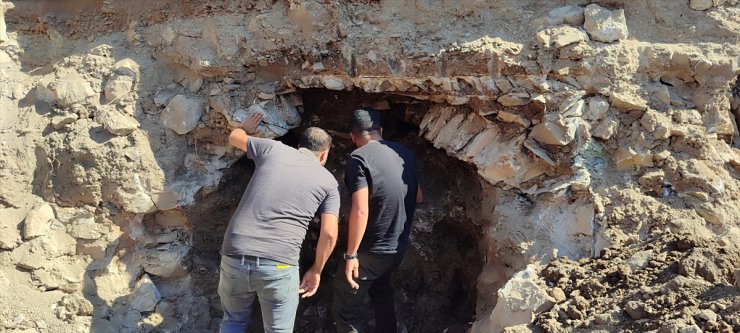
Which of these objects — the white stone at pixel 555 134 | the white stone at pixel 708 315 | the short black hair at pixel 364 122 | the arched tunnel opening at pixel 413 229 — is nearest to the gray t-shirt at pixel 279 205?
the short black hair at pixel 364 122

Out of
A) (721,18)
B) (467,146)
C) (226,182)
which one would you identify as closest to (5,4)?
(226,182)

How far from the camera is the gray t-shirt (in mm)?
3477

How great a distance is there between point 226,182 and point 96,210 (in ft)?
2.67

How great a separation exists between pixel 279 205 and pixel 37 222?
1677 mm

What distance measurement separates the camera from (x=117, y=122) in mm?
4270

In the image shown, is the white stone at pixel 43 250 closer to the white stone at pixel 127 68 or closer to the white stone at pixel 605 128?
the white stone at pixel 127 68

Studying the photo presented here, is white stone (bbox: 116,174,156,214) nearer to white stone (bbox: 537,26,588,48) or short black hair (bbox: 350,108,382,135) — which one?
short black hair (bbox: 350,108,382,135)

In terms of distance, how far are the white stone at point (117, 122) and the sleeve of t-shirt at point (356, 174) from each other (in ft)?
4.83

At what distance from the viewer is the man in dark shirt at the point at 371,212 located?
3795mm

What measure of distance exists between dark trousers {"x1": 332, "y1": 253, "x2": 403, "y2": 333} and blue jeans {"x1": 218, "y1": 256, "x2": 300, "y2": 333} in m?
0.43

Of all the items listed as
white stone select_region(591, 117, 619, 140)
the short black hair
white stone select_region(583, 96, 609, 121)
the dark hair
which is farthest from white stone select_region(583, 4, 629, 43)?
the dark hair

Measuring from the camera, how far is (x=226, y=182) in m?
4.41

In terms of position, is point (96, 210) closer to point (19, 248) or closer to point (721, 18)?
point (19, 248)

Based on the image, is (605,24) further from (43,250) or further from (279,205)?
(43,250)
